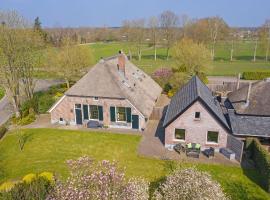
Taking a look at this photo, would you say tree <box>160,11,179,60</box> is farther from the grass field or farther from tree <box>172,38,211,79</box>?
tree <box>172,38,211,79</box>

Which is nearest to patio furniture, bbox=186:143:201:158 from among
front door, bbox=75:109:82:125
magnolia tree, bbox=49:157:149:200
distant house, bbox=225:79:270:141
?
distant house, bbox=225:79:270:141

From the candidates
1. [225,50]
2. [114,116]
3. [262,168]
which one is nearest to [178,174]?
[262,168]

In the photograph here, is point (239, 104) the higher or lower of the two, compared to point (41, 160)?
higher

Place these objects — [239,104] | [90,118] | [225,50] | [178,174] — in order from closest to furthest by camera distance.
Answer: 1. [178,174]
2. [239,104]
3. [90,118]
4. [225,50]

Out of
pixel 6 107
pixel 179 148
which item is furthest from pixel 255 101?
pixel 6 107

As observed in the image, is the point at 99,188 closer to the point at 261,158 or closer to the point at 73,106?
the point at 261,158

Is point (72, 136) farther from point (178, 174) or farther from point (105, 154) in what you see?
point (178, 174)

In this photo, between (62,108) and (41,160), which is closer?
(41,160)
